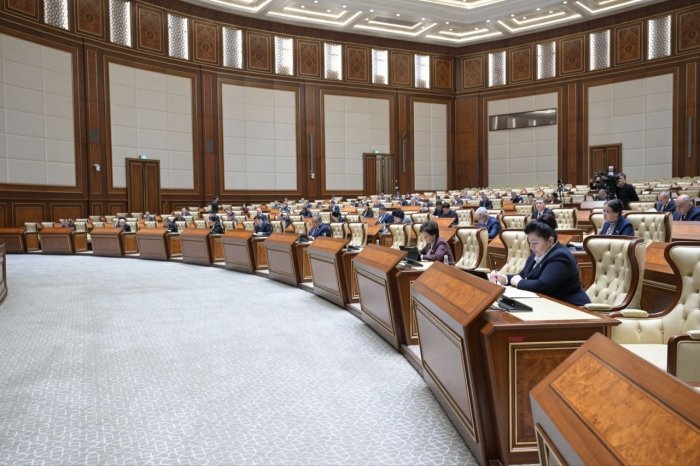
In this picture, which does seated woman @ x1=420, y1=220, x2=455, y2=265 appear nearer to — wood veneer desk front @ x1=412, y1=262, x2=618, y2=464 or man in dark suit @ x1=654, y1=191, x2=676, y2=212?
wood veneer desk front @ x1=412, y1=262, x2=618, y2=464

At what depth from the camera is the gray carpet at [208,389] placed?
2395 mm

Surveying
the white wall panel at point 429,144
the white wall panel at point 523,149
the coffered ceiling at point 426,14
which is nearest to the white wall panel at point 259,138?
the coffered ceiling at point 426,14

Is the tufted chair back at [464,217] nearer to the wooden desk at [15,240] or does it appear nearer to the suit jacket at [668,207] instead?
the suit jacket at [668,207]

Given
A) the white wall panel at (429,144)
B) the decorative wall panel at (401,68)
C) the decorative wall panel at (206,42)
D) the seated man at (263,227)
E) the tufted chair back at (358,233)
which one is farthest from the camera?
the white wall panel at (429,144)

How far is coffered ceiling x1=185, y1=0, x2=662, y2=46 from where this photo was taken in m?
18.2

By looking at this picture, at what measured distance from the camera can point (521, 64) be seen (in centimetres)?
2100

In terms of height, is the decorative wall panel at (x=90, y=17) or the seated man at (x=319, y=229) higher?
the decorative wall panel at (x=90, y=17)

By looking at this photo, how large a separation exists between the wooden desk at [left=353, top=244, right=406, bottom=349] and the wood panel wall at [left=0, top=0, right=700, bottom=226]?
12913 millimetres

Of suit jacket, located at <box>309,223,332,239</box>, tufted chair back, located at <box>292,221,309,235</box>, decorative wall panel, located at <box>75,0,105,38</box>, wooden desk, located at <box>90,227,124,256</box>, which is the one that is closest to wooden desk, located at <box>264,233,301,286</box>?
suit jacket, located at <box>309,223,332,239</box>

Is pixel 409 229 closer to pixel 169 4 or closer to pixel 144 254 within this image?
pixel 144 254

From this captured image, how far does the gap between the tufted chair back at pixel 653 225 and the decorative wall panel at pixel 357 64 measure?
16772 millimetres

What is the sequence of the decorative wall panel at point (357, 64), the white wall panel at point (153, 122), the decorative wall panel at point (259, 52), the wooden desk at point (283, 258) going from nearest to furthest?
the wooden desk at point (283, 258) → the white wall panel at point (153, 122) → the decorative wall panel at point (259, 52) → the decorative wall panel at point (357, 64)

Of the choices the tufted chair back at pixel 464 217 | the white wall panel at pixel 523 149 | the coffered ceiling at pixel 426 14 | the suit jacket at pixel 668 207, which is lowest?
the tufted chair back at pixel 464 217

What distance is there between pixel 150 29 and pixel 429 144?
37.4 ft
